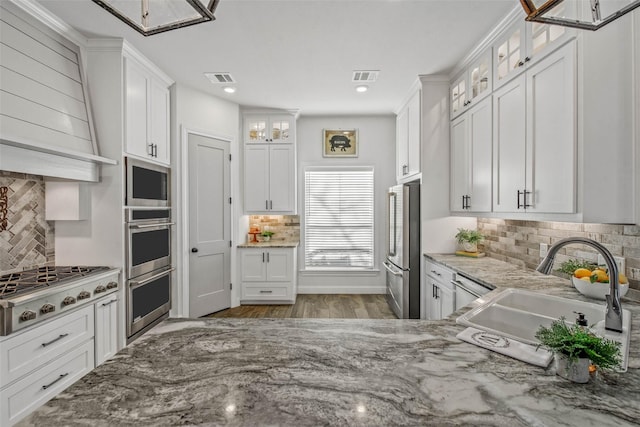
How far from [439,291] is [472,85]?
1.97 m

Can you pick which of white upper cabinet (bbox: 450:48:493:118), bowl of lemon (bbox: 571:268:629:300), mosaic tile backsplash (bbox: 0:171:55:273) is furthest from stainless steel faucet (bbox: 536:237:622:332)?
mosaic tile backsplash (bbox: 0:171:55:273)

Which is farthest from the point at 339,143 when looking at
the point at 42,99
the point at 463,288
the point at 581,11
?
the point at 42,99

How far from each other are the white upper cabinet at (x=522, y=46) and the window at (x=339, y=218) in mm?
2593

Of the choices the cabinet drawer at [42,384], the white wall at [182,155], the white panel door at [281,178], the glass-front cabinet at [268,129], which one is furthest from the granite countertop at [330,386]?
the glass-front cabinet at [268,129]

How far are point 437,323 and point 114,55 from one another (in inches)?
125

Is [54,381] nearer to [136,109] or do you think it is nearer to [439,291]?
[136,109]

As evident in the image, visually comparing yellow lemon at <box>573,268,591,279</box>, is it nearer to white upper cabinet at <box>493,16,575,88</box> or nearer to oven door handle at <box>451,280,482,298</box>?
oven door handle at <box>451,280,482,298</box>

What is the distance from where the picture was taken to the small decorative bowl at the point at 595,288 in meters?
1.65

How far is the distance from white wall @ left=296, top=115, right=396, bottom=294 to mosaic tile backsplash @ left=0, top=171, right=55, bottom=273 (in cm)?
307

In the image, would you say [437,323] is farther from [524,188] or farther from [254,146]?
[254,146]

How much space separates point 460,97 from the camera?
3158 millimetres

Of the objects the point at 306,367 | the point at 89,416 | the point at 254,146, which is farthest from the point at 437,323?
the point at 254,146

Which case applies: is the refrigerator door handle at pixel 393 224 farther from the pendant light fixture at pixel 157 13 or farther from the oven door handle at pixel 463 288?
the pendant light fixture at pixel 157 13

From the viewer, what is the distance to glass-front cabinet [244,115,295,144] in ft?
14.8
